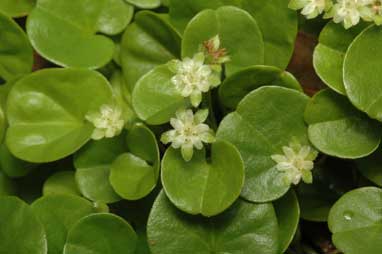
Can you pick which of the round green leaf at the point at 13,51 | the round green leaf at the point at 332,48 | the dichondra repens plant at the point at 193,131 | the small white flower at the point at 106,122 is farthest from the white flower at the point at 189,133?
the round green leaf at the point at 13,51

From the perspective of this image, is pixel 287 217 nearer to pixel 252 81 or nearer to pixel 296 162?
pixel 296 162

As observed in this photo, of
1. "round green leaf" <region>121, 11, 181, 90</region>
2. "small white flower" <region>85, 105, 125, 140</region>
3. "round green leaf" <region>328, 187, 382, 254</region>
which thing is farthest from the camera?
"round green leaf" <region>121, 11, 181, 90</region>

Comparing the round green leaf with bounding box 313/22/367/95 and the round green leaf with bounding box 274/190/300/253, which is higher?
the round green leaf with bounding box 313/22/367/95

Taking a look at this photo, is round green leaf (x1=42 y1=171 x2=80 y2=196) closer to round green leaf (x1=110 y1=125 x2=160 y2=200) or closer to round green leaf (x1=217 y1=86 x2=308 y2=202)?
round green leaf (x1=110 y1=125 x2=160 y2=200)

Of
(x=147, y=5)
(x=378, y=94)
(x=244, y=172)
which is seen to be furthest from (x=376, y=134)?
(x=147, y=5)

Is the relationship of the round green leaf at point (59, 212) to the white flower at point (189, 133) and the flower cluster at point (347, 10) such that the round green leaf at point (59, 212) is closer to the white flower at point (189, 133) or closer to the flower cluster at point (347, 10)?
the white flower at point (189, 133)

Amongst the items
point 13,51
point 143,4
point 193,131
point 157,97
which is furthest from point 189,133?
point 13,51

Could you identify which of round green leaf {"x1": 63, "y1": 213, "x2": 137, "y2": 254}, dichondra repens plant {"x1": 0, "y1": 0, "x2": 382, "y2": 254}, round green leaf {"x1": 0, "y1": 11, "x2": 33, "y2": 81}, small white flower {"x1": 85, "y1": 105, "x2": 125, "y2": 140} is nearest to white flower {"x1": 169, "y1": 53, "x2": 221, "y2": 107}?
dichondra repens plant {"x1": 0, "y1": 0, "x2": 382, "y2": 254}
